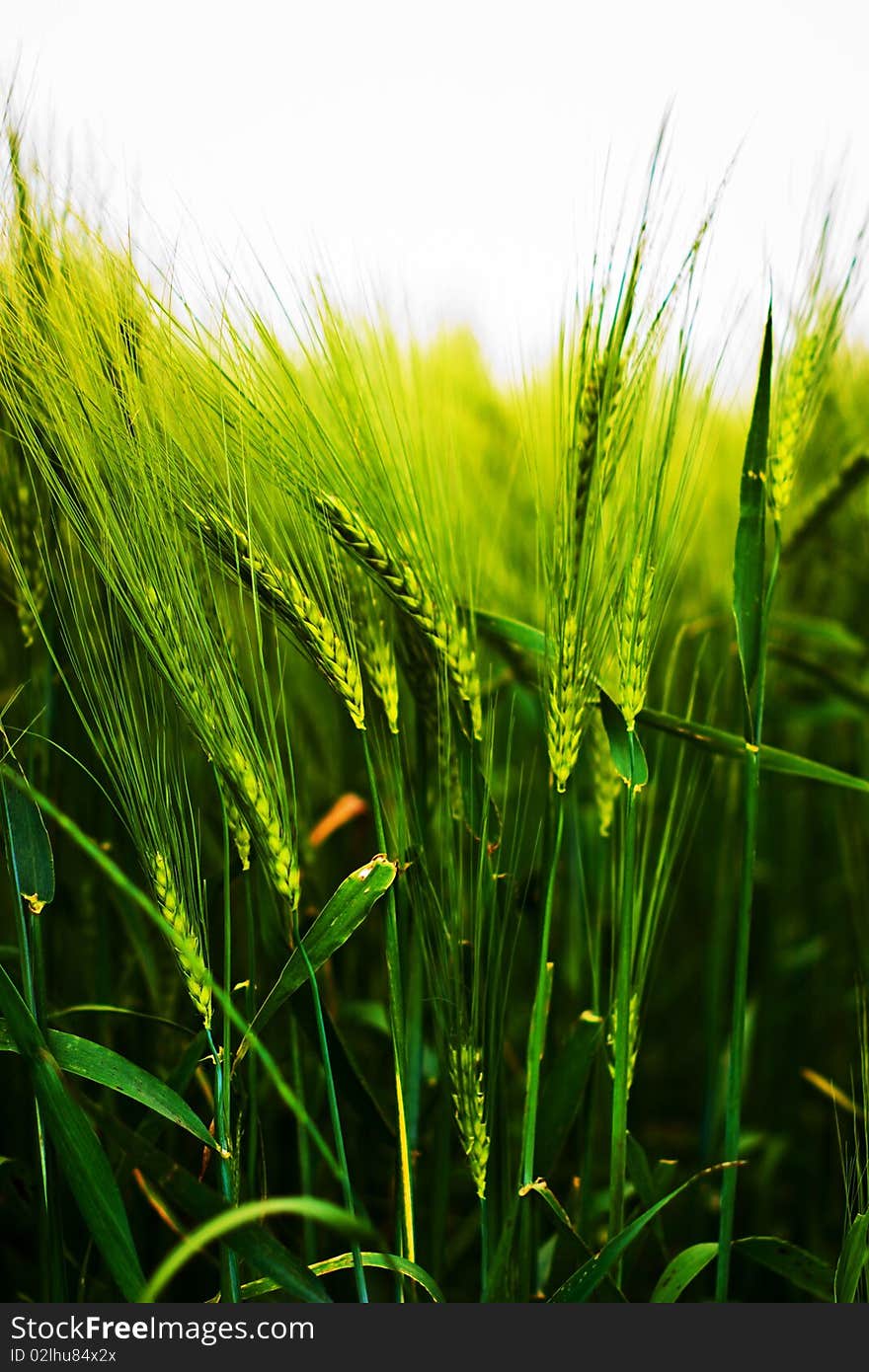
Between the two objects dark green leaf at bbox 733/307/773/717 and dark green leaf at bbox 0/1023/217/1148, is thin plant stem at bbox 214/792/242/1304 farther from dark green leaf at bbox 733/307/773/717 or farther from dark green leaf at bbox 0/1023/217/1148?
dark green leaf at bbox 733/307/773/717

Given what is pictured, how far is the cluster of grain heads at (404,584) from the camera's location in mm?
418

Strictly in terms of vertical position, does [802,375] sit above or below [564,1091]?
above

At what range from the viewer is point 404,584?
420 mm

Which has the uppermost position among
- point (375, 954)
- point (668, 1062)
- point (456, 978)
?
point (456, 978)

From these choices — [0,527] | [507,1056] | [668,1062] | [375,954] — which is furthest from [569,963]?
[0,527]

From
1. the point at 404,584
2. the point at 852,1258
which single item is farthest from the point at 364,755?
the point at 852,1258

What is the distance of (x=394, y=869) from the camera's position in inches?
15.8

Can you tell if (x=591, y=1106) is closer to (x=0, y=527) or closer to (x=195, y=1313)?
(x=195, y=1313)

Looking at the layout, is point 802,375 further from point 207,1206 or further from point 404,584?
point 207,1206

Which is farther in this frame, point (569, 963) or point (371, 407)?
point (569, 963)

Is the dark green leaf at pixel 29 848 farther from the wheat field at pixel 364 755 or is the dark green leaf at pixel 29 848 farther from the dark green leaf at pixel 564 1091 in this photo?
the dark green leaf at pixel 564 1091

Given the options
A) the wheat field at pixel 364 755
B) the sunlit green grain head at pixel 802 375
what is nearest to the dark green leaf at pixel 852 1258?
the wheat field at pixel 364 755

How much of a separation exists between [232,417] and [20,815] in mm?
211

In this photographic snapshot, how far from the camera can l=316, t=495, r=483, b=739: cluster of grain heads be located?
0.42m
